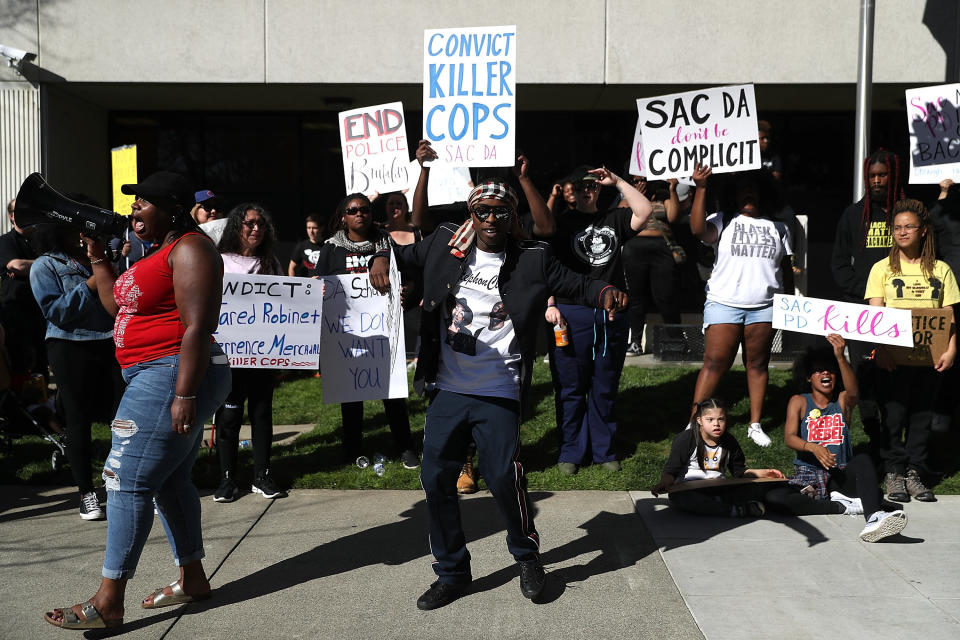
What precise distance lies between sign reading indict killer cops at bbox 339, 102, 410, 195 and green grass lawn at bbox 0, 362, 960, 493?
6.51ft

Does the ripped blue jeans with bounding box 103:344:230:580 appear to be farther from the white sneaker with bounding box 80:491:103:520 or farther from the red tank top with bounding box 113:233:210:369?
the white sneaker with bounding box 80:491:103:520

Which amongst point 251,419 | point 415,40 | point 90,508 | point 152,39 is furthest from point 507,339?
point 152,39

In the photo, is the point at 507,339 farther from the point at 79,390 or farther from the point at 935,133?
the point at 935,133

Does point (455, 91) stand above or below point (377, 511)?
above

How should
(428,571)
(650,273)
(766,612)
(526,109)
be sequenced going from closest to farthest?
(766,612)
(428,571)
(650,273)
(526,109)

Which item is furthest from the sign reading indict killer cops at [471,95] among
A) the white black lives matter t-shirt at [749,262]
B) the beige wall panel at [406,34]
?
the beige wall panel at [406,34]

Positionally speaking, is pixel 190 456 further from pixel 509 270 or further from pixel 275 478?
pixel 275 478

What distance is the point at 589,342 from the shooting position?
22.0ft

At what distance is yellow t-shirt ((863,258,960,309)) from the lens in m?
6.18

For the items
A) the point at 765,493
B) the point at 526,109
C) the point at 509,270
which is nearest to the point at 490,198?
the point at 509,270

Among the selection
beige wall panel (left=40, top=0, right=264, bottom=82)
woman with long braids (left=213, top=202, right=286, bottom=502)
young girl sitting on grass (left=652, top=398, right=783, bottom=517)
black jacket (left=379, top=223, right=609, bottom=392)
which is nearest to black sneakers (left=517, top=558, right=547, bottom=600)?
black jacket (left=379, top=223, right=609, bottom=392)

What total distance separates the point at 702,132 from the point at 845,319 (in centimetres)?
185

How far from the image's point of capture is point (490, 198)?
445 cm

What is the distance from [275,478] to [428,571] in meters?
2.10
